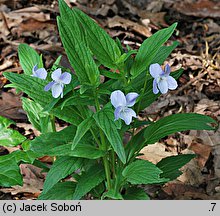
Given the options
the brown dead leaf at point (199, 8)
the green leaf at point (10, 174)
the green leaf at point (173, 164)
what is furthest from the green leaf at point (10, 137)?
the brown dead leaf at point (199, 8)

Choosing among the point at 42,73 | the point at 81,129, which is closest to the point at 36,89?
the point at 42,73

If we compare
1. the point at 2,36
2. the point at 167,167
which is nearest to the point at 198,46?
the point at 2,36

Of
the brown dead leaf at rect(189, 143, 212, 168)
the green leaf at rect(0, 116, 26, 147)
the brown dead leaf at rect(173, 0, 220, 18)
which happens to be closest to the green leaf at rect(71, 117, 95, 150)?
the green leaf at rect(0, 116, 26, 147)

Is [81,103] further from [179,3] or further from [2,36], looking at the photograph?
[179,3]

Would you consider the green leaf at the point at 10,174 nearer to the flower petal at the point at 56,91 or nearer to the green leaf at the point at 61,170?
the green leaf at the point at 61,170

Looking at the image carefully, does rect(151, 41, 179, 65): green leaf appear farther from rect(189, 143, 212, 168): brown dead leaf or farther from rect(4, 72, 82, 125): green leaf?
rect(189, 143, 212, 168): brown dead leaf

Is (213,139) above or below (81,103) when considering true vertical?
below
